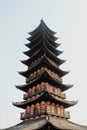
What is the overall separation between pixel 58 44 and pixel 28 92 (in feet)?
35.8

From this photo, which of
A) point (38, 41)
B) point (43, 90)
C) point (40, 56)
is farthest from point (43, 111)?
point (38, 41)

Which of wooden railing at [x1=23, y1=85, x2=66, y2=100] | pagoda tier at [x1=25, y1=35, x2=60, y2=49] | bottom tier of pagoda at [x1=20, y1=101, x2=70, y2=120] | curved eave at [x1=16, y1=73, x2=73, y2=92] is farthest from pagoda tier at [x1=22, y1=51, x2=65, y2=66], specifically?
bottom tier of pagoda at [x1=20, y1=101, x2=70, y2=120]

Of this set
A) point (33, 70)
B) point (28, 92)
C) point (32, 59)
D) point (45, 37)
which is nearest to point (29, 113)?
point (28, 92)

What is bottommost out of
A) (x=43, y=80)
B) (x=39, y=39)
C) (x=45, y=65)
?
(x=43, y=80)

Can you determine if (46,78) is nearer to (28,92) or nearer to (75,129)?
(28,92)

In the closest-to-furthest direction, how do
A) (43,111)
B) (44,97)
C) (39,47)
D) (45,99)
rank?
(43,111) → (44,97) → (45,99) → (39,47)

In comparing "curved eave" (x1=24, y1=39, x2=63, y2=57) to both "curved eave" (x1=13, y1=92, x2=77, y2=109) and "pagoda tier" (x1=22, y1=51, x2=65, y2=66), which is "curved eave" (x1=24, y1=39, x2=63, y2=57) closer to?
"pagoda tier" (x1=22, y1=51, x2=65, y2=66)

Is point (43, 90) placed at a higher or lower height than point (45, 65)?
lower

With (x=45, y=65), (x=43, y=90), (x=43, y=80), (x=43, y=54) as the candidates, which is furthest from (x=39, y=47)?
(x=43, y=90)

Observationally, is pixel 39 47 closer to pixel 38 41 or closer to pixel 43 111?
pixel 38 41

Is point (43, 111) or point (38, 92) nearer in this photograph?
point (43, 111)

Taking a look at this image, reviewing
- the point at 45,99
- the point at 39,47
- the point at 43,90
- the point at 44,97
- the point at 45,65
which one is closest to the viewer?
the point at 44,97

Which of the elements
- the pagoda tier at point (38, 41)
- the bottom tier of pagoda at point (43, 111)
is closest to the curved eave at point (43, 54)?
the pagoda tier at point (38, 41)

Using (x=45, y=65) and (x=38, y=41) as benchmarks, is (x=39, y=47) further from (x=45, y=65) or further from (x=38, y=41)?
(x=45, y=65)
